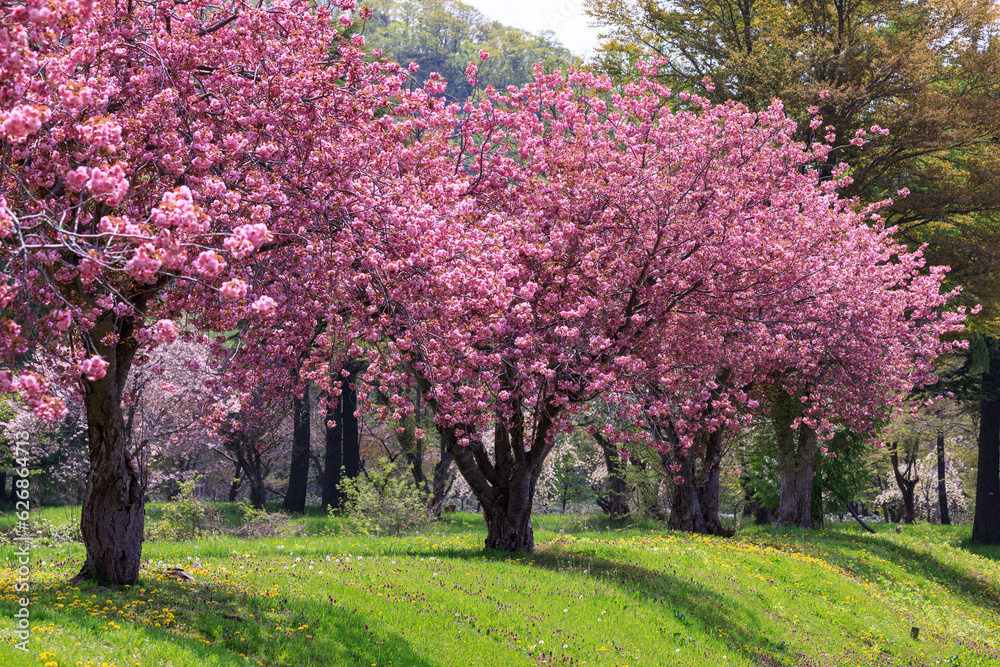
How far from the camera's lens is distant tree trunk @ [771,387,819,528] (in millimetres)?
24906

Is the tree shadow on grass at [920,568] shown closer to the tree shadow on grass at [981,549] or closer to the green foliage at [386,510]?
the tree shadow on grass at [981,549]

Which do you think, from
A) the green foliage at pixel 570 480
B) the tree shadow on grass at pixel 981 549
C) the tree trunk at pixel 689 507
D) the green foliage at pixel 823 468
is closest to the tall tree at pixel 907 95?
the green foliage at pixel 823 468

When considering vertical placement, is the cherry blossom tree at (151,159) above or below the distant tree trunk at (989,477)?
above

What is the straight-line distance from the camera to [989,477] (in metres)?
31.3

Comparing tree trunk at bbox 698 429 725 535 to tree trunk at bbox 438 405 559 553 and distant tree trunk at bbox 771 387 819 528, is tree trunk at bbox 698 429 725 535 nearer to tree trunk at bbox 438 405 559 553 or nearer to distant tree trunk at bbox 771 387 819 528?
distant tree trunk at bbox 771 387 819 528

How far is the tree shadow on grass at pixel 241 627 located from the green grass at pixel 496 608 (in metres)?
0.02

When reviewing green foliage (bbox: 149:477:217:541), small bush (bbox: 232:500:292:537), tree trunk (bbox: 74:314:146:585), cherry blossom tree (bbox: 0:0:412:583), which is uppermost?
cherry blossom tree (bbox: 0:0:412:583)

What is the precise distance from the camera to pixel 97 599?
28.5ft

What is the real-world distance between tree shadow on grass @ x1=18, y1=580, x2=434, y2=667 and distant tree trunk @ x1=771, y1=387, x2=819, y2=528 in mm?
18531

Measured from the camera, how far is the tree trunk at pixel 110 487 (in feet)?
31.8

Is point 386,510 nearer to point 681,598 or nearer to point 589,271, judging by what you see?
point 681,598

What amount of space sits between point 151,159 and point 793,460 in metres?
22.7

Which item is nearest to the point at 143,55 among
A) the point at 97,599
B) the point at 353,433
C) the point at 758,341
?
the point at 97,599

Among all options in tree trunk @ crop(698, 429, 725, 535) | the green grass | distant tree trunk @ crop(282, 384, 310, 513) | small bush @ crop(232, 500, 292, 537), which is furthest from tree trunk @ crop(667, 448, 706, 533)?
distant tree trunk @ crop(282, 384, 310, 513)
